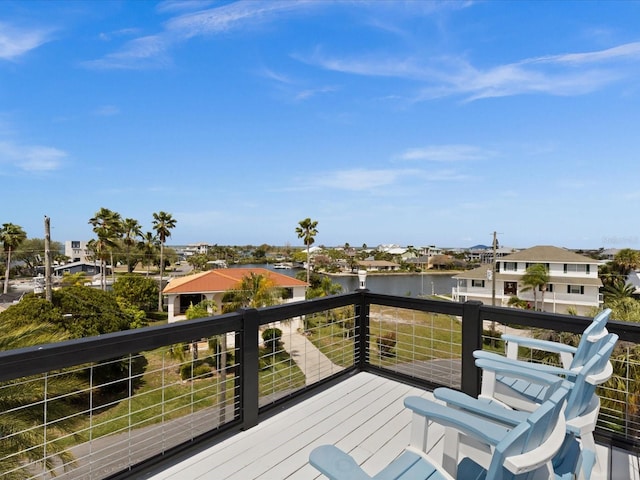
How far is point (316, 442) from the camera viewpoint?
249cm

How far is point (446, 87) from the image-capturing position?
12.3 m

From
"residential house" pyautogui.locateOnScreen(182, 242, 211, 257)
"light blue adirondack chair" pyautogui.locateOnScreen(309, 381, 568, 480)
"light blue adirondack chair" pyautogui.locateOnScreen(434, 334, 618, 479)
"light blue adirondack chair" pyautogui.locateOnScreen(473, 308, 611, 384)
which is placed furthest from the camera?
"residential house" pyautogui.locateOnScreen(182, 242, 211, 257)

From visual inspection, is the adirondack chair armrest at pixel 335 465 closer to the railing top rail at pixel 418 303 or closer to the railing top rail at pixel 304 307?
the railing top rail at pixel 304 307

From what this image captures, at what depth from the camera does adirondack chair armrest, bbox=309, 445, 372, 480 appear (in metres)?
1.03

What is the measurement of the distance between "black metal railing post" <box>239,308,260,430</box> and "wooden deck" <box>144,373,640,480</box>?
11 cm

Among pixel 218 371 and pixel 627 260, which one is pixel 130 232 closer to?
pixel 218 371

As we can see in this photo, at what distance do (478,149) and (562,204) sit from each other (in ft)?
35.3

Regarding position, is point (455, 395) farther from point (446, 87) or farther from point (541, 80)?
point (446, 87)

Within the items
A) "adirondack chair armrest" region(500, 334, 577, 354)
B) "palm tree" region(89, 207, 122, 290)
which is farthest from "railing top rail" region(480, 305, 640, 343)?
"palm tree" region(89, 207, 122, 290)

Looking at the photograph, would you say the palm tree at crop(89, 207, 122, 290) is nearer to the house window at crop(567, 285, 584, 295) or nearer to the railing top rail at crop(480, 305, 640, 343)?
the railing top rail at crop(480, 305, 640, 343)

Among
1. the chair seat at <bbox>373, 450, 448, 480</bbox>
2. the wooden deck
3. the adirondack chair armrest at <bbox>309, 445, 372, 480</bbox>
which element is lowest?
the wooden deck

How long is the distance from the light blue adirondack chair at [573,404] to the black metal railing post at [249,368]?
1.45 metres

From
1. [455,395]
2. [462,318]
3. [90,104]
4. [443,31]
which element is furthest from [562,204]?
[90,104]

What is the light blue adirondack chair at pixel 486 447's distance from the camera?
0.97 m
